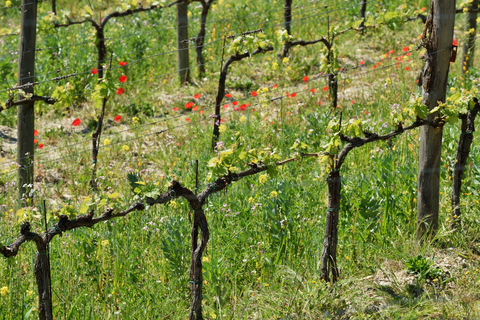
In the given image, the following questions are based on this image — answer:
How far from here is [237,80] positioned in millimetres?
9008

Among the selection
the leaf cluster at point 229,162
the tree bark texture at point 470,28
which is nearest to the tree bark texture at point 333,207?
the leaf cluster at point 229,162

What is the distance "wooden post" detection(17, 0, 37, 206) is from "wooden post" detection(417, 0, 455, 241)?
11.1 feet

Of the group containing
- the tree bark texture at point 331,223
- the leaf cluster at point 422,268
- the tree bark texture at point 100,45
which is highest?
the tree bark texture at point 100,45

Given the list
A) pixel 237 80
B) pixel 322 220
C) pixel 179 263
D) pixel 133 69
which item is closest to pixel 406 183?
pixel 322 220

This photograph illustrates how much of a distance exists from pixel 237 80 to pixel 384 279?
563 centimetres

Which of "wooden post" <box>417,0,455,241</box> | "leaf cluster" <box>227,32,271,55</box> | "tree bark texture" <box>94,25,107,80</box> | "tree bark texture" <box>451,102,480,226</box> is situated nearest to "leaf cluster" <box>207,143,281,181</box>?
"wooden post" <box>417,0,455,241</box>

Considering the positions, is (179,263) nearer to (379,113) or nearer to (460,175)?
(460,175)

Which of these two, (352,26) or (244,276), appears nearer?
(244,276)

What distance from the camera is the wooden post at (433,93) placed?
4.00 meters

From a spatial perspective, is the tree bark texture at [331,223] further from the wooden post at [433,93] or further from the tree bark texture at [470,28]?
the tree bark texture at [470,28]

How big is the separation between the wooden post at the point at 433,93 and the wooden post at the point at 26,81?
3371 millimetres

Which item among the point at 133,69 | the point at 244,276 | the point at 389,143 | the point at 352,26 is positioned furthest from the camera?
the point at 133,69

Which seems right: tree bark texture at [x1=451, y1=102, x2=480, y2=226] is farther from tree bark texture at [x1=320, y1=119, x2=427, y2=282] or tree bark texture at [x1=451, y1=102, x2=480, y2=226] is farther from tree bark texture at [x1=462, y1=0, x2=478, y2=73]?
tree bark texture at [x1=462, y1=0, x2=478, y2=73]

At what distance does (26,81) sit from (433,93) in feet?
11.6
